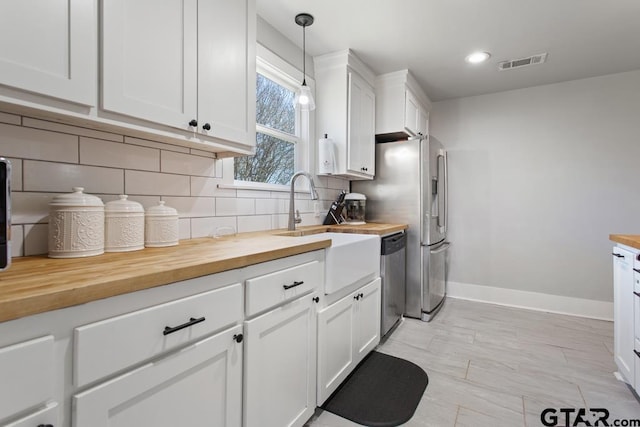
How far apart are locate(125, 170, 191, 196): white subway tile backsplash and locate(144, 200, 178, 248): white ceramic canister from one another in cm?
13

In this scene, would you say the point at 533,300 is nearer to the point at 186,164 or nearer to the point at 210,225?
the point at 210,225

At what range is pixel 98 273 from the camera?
808 millimetres

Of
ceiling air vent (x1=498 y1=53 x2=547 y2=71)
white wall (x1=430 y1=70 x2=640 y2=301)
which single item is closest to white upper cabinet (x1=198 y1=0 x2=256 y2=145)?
ceiling air vent (x1=498 y1=53 x2=547 y2=71)

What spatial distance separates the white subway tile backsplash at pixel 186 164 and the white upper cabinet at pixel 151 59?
34cm

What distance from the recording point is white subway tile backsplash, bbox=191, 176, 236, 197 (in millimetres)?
1733

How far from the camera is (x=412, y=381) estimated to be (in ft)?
6.41

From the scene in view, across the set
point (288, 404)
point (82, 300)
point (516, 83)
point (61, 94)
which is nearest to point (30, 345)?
point (82, 300)

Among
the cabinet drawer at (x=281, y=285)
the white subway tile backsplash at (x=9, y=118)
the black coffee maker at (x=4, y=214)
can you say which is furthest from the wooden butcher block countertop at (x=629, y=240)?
the white subway tile backsplash at (x=9, y=118)

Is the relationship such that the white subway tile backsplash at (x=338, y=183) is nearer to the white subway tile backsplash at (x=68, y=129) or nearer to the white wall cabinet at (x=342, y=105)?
the white wall cabinet at (x=342, y=105)

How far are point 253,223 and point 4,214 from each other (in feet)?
4.57

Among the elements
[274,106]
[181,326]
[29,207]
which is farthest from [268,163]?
[181,326]

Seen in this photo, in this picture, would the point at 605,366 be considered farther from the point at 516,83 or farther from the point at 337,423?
the point at 516,83

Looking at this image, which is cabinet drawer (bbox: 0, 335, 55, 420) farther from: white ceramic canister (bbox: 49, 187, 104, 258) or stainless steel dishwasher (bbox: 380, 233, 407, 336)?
stainless steel dishwasher (bbox: 380, 233, 407, 336)

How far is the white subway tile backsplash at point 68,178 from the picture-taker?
1.14 meters
